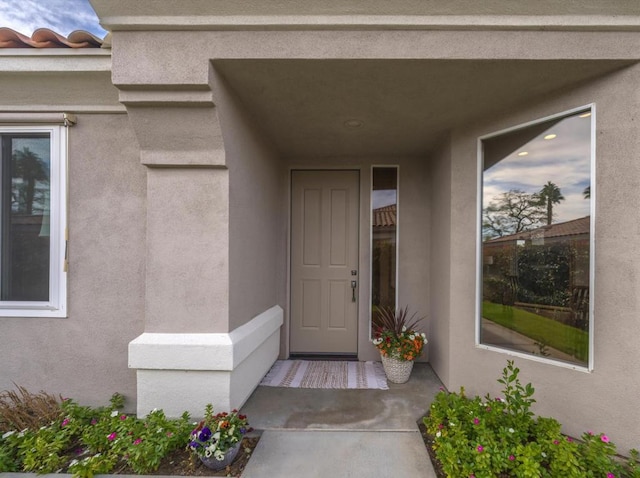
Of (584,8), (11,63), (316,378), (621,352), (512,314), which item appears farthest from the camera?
(316,378)

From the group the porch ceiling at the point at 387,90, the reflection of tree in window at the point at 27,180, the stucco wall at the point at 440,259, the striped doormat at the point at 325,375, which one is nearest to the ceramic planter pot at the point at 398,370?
the striped doormat at the point at 325,375

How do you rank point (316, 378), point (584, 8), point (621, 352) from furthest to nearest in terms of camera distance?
point (316, 378)
point (621, 352)
point (584, 8)

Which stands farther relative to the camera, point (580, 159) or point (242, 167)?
point (242, 167)

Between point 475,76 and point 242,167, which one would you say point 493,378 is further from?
point 242,167

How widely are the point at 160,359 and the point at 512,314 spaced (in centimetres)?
269

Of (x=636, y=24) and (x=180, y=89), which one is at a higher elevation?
(x=636, y=24)

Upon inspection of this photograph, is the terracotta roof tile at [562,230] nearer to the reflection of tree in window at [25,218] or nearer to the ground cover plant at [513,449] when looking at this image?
the ground cover plant at [513,449]

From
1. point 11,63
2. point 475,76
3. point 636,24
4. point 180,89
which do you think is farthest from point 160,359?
point 636,24

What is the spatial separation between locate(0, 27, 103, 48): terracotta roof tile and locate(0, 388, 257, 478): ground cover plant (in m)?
2.66

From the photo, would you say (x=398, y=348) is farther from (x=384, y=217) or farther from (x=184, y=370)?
(x=184, y=370)

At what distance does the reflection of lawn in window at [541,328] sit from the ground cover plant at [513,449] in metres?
0.53

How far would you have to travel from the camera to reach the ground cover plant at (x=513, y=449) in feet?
5.07

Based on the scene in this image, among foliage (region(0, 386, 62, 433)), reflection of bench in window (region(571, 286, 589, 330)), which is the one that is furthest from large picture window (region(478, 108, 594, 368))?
foliage (region(0, 386, 62, 433))

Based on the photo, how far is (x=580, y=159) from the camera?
2.05 m
